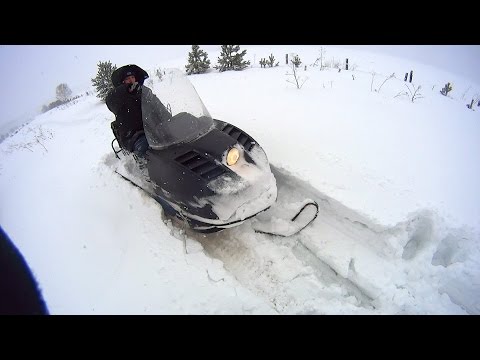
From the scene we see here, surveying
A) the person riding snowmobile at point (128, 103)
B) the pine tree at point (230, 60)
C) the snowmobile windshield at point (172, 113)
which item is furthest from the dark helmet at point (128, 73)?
the pine tree at point (230, 60)

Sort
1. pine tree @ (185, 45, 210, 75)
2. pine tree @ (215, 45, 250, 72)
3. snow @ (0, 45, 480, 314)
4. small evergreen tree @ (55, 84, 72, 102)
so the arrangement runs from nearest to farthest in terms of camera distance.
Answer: snow @ (0, 45, 480, 314) < pine tree @ (215, 45, 250, 72) < pine tree @ (185, 45, 210, 75) < small evergreen tree @ (55, 84, 72, 102)

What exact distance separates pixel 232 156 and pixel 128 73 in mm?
1947

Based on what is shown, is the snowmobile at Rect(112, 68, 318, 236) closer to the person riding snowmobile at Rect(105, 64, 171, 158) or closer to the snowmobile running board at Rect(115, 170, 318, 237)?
the snowmobile running board at Rect(115, 170, 318, 237)

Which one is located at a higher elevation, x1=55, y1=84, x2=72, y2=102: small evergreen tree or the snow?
the snow

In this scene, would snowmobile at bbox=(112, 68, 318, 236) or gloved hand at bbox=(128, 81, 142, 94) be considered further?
gloved hand at bbox=(128, 81, 142, 94)

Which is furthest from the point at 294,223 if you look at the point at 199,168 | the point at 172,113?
the point at 172,113

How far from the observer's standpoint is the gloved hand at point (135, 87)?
13.0ft

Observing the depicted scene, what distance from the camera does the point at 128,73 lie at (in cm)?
389

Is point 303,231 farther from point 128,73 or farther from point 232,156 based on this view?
point 128,73

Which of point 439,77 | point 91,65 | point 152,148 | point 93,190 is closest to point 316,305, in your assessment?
point 152,148

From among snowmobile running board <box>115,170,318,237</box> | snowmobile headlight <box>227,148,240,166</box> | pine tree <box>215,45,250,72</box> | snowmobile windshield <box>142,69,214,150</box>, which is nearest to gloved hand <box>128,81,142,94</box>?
snowmobile windshield <box>142,69,214,150</box>

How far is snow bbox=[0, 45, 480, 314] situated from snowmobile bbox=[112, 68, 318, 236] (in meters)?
0.28

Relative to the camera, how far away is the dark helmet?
12.8 feet
